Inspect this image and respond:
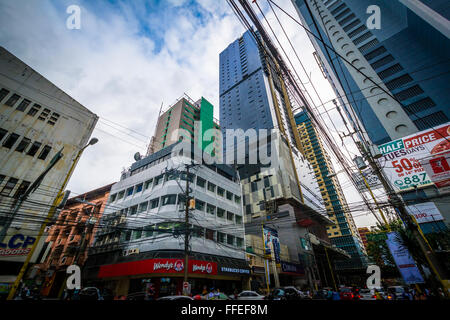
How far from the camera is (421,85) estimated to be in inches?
1034

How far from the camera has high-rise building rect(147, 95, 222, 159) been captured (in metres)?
59.2

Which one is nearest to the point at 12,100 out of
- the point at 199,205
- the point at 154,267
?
the point at 154,267

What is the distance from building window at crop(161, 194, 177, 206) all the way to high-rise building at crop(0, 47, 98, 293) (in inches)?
410

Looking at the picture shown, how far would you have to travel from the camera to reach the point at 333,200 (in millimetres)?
86875

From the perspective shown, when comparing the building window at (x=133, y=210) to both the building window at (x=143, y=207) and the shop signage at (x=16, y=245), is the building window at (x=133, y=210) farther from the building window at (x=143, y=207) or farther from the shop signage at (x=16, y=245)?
the shop signage at (x=16, y=245)

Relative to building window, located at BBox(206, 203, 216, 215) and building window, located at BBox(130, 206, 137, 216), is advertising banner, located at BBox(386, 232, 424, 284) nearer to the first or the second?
building window, located at BBox(206, 203, 216, 215)

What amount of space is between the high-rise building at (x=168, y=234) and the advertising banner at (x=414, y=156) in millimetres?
17205

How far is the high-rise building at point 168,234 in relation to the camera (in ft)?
60.5

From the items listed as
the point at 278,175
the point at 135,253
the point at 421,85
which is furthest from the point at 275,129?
the point at 135,253

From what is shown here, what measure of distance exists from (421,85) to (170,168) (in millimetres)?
36537

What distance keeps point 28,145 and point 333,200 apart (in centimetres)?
9944

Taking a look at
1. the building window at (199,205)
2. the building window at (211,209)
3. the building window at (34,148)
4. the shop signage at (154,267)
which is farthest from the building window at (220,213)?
the building window at (34,148)

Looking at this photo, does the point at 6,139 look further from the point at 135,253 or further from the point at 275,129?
the point at 275,129

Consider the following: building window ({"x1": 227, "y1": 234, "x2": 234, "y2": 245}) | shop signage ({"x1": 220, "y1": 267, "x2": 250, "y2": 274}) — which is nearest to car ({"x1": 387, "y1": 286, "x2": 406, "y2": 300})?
shop signage ({"x1": 220, "y1": 267, "x2": 250, "y2": 274})
